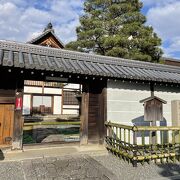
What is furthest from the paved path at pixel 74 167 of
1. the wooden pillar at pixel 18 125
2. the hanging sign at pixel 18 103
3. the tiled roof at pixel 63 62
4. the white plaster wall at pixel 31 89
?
the white plaster wall at pixel 31 89

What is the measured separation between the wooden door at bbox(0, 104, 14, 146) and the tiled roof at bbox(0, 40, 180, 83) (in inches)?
61.5

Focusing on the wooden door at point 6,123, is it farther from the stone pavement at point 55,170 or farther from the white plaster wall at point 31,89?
the white plaster wall at point 31,89

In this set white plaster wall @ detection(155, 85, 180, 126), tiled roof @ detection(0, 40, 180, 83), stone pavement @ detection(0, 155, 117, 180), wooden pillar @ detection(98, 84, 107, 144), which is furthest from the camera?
white plaster wall @ detection(155, 85, 180, 126)

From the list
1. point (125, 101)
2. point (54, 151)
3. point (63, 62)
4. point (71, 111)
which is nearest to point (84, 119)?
point (54, 151)

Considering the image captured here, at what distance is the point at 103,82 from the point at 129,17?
604 inches

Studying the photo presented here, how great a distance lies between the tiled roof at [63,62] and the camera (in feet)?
21.6

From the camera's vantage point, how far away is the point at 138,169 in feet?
19.4

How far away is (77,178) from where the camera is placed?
200 inches

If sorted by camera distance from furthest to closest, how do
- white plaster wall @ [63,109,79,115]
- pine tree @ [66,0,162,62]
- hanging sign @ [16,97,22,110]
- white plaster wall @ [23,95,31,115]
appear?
white plaster wall @ [63,109,79,115] → white plaster wall @ [23,95,31,115] → pine tree @ [66,0,162,62] → hanging sign @ [16,97,22,110]

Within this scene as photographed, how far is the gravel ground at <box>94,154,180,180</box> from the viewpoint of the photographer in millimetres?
5376

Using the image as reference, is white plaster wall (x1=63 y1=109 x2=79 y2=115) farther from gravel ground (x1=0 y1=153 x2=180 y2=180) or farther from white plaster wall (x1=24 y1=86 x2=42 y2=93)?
gravel ground (x1=0 y1=153 x2=180 y2=180)

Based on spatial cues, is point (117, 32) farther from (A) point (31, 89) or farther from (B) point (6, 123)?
(B) point (6, 123)

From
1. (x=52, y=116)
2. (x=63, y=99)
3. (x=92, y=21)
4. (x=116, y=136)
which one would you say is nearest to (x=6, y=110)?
(x=116, y=136)

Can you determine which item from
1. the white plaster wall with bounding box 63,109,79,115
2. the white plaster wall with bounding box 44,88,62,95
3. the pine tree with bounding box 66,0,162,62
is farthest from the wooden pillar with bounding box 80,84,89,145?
the white plaster wall with bounding box 63,109,79,115
